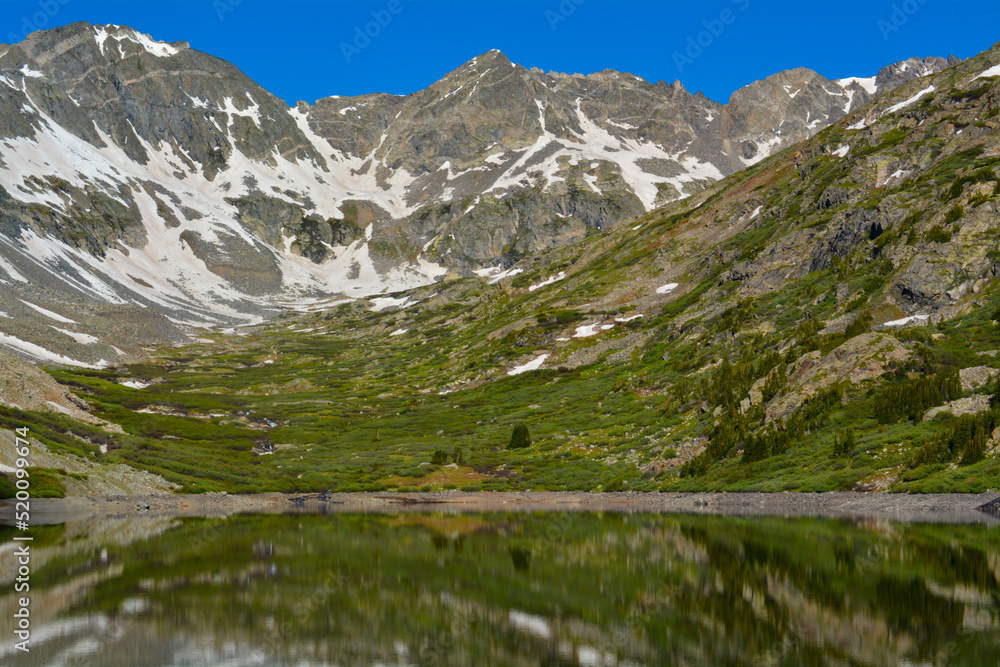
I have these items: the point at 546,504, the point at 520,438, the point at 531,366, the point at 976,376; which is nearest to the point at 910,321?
the point at 976,376

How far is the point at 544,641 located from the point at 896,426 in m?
50.0

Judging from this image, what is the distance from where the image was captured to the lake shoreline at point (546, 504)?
4794cm

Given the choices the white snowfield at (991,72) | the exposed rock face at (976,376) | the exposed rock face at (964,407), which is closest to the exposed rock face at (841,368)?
the exposed rock face at (976,376)

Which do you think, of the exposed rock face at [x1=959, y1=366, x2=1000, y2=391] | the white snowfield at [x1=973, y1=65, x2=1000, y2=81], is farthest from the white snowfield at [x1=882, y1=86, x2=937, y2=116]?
the exposed rock face at [x1=959, y1=366, x2=1000, y2=391]

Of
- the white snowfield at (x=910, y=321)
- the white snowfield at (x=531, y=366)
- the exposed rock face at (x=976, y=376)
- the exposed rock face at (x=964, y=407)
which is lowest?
the exposed rock face at (x=964, y=407)

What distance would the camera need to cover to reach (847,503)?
52531mm

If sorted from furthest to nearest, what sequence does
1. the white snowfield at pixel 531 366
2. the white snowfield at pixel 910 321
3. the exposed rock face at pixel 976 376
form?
the white snowfield at pixel 531 366 → the white snowfield at pixel 910 321 → the exposed rock face at pixel 976 376

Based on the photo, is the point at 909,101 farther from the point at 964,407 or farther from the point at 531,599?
the point at 531,599

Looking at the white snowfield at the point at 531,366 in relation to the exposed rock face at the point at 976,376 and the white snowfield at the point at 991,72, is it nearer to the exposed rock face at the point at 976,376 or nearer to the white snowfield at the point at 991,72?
the exposed rock face at the point at 976,376

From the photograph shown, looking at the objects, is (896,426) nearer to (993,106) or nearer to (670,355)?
(670,355)

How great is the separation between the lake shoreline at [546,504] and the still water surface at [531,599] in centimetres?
684

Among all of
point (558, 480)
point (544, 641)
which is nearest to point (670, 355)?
point (558, 480)

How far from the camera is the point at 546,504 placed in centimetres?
7362

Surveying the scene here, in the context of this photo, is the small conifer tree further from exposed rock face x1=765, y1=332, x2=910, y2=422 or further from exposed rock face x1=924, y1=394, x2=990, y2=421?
exposed rock face x1=924, y1=394, x2=990, y2=421
